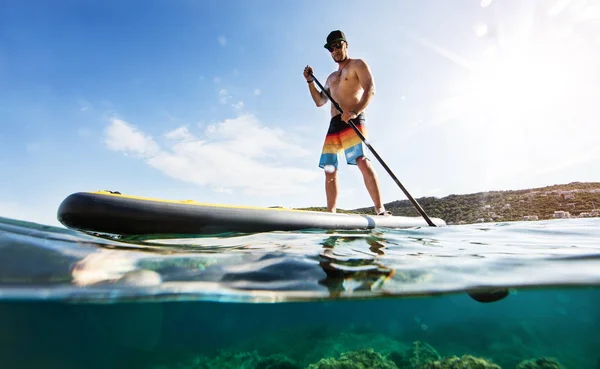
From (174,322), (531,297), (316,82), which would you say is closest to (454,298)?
(531,297)

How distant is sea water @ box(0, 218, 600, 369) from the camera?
2.78 meters

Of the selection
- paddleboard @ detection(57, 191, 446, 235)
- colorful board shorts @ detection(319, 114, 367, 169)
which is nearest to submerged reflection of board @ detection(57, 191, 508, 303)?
paddleboard @ detection(57, 191, 446, 235)

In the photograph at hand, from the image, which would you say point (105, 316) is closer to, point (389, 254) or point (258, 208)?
point (258, 208)

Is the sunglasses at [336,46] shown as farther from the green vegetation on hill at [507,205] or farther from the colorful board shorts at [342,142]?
the green vegetation on hill at [507,205]

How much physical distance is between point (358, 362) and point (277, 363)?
2.63 ft

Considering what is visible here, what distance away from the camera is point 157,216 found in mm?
3477

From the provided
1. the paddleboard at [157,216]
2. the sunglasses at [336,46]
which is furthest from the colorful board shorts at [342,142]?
the paddleboard at [157,216]

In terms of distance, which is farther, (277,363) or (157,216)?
(157,216)

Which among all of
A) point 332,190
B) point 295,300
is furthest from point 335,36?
point 295,300

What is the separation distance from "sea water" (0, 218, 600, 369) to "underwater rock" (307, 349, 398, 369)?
15 mm

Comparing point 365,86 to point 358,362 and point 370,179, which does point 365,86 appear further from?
point 358,362

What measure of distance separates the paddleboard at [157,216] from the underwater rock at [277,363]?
1.38 meters

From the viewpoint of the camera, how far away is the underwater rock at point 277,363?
3.17 metres

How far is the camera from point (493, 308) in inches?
152
